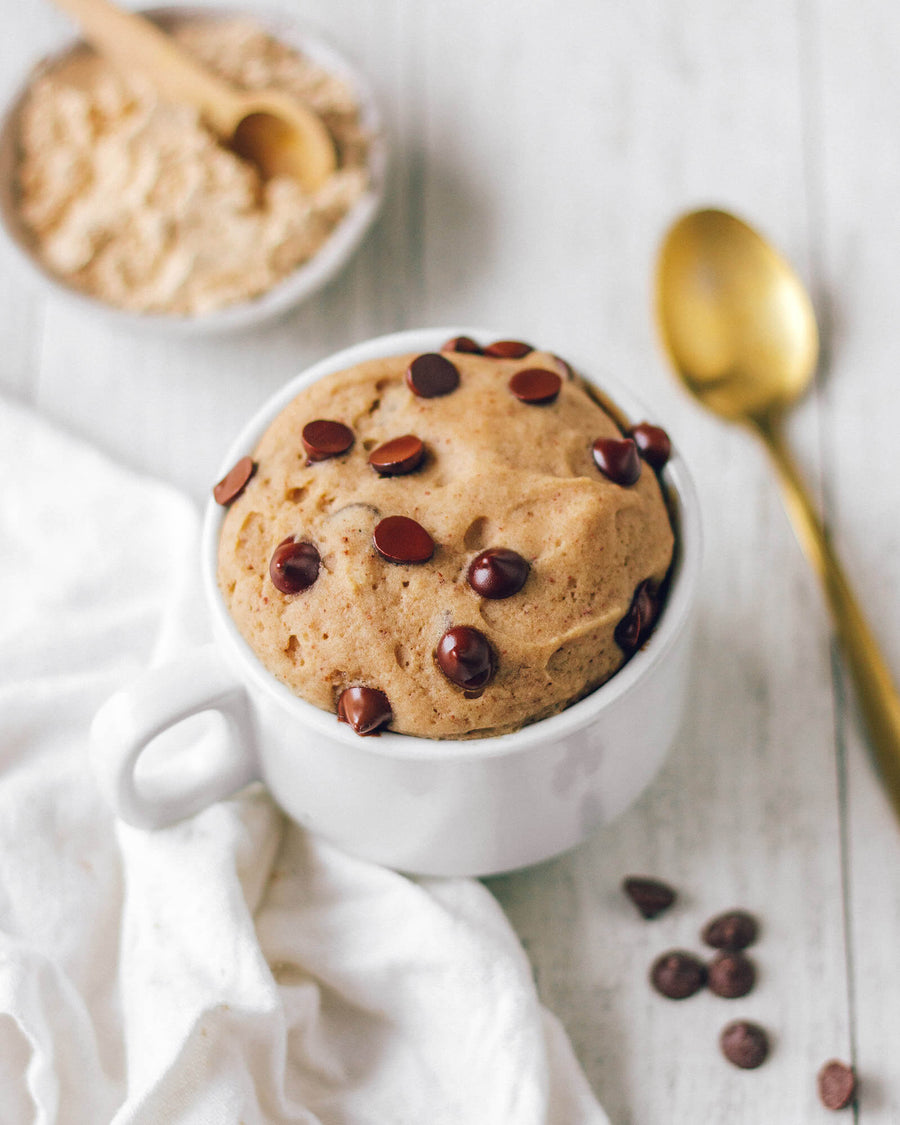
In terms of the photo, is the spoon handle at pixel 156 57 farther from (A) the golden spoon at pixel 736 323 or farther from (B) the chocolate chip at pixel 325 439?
(B) the chocolate chip at pixel 325 439

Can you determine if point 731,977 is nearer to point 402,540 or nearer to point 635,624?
point 635,624

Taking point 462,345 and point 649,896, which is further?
point 649,896

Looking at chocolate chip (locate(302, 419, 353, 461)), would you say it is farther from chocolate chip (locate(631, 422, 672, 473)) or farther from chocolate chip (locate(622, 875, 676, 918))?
chocolate chip (locate(622, 875, 676, 918))

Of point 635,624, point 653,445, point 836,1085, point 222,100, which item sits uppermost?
point 222,100

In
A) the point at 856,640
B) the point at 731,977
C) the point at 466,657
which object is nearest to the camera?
the point at 466,657

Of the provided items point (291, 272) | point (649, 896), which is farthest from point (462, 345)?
point (649, 896)

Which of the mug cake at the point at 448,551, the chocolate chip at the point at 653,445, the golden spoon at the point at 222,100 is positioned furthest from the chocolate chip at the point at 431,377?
the golden spoon at the point at 222,100

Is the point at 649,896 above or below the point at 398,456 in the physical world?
below

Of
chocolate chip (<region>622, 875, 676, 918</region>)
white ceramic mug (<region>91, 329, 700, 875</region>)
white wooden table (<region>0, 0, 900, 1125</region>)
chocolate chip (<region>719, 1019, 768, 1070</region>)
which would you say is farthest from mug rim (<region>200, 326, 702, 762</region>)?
chocolate chip (<region>719, 1019, 768, 1070</region>)
